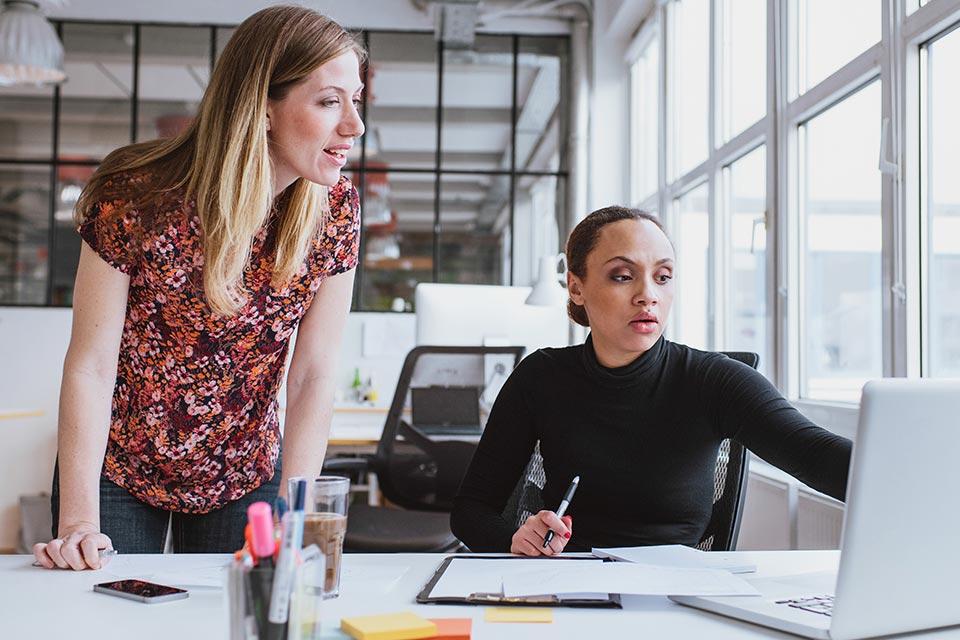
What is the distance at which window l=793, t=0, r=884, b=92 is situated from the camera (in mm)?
2650

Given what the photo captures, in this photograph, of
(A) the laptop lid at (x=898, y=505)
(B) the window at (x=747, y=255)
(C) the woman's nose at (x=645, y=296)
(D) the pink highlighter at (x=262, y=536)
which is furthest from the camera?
(B) the window at (x=747, y=255)

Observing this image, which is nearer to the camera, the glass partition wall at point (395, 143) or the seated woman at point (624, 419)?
the seated woman at point (624, 419)

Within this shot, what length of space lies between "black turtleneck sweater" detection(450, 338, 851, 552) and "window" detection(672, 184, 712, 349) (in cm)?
279

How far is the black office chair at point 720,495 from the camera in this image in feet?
5.26

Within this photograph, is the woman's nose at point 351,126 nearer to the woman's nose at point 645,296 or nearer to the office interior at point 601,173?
the woman's nose at point 645,296

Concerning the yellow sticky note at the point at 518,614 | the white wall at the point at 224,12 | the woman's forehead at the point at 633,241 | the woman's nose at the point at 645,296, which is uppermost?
the white wall at the point at 224,12

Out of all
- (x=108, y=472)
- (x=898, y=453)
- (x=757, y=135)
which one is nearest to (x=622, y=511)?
(x=898, y=453)

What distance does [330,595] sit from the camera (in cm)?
106

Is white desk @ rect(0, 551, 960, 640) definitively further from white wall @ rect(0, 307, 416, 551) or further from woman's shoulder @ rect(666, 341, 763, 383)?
white wall @ rect(0, 307, 416, 551)

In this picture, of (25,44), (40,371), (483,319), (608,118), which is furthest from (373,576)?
(40,371)

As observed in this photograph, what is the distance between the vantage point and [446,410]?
3.02 metres

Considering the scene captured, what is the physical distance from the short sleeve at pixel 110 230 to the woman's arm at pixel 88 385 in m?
0.02

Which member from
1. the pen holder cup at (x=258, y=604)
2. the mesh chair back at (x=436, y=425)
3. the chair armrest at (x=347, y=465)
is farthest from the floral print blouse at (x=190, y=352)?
the mesh chair back at (x=436, y=425)

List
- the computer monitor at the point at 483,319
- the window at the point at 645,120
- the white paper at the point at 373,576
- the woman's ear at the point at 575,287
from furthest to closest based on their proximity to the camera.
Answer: the window at the point at 645,120 < the computer monitor at the point at 483,319 < the woman's ear at the point at 575,287 < the white paper at the point at 373,576
